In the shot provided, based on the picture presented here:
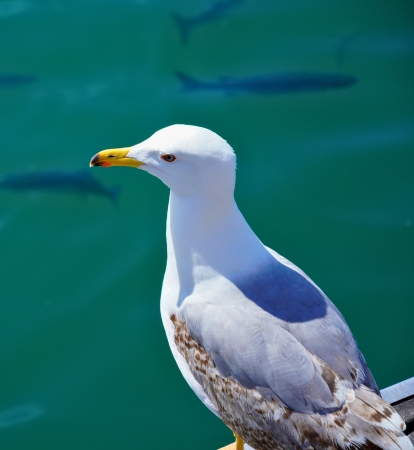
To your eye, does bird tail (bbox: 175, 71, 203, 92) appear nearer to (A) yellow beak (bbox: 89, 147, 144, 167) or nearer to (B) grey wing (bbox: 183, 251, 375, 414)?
(A) yellow beak (bbox: 89, 147, 144, 167)

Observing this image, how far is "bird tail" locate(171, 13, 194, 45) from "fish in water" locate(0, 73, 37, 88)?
1.08m

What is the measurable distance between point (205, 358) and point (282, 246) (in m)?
1.69

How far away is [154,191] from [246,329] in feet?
6.50

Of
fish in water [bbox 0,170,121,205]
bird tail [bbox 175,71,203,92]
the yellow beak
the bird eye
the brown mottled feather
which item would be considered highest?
the bird eye

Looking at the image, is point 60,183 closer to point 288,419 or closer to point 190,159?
point 190,159

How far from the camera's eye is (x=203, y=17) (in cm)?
510

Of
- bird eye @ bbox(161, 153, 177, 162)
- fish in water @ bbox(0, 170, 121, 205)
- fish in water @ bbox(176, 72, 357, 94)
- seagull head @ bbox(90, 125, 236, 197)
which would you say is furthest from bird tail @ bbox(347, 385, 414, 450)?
fish in water @ bbox(176, 72, 357, 94)

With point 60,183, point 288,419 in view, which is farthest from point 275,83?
point 288,419

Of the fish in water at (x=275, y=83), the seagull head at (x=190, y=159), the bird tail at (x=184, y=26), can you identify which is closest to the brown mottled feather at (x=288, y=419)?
the seagull head at (x=190, y=159)

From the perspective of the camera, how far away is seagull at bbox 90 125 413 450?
2207 mm

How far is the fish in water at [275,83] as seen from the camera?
15.4ft

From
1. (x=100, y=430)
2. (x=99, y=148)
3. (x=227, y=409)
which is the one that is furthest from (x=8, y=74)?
(x=227, y=409)

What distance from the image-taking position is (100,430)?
134 inches

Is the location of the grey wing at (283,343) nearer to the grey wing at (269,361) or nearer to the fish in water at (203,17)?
the grey wing at (269,361)
